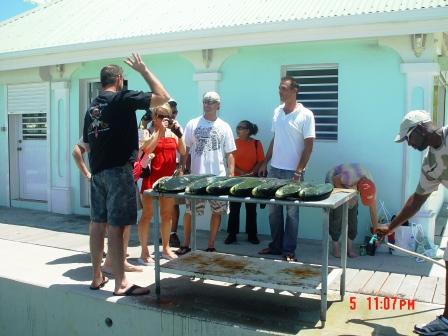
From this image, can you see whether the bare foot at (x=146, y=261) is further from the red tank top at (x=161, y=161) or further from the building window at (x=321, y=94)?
the building window at (x=321, y=94)

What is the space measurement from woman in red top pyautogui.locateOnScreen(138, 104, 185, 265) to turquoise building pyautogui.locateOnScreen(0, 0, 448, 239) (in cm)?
189

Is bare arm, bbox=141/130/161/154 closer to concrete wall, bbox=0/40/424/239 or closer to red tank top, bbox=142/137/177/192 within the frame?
red tank top, bbox=142/137/177/192

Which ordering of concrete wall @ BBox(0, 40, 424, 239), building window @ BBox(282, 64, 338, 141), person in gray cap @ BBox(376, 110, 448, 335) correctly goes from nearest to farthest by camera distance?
1. person in gray cap @ BBox(376, 110, 448, 335)
2. concrete wall @ BBox(0, 40, 424, 239)
3. building window @ BBox(282, 64, 338, 141)

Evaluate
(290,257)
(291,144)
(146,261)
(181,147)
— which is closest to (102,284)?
(146,261)

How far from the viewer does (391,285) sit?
4715 millimetres

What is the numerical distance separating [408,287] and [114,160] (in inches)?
115

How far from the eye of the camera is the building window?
6621 millimetres

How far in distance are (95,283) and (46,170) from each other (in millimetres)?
5458

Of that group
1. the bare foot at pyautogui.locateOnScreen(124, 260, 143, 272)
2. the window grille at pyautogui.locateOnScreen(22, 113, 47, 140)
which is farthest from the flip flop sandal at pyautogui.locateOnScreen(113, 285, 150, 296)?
the window grille at pyautogui.locateOnScreen(22, 113, 47, 140)

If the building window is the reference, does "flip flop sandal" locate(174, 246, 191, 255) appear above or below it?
below

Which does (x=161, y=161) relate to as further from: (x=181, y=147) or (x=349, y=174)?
(x=349, y=174)

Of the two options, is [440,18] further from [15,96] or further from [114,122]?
[15,96]

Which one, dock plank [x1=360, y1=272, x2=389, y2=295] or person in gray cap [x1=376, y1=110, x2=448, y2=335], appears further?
dock plank [x1=360, y1=272, x2=389, y2=295]

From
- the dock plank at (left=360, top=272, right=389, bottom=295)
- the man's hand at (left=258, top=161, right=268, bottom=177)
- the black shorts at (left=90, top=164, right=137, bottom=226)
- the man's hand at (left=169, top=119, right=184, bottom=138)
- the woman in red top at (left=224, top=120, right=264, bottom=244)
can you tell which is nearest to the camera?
the black shorts at (left=90, top=164, right=137, bottom=226)
